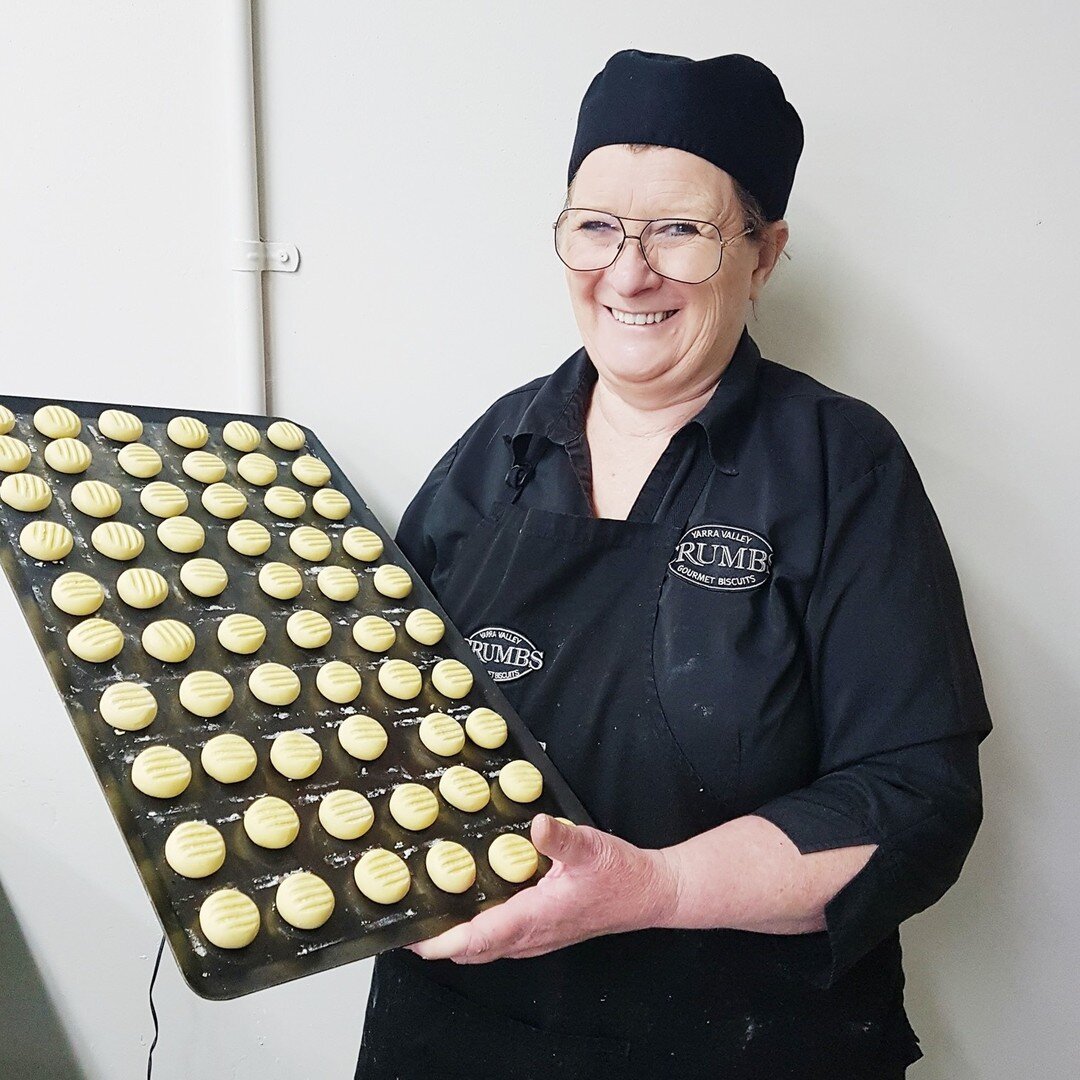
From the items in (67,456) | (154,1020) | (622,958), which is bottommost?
(154,1020)

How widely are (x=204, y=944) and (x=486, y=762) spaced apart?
0.30m

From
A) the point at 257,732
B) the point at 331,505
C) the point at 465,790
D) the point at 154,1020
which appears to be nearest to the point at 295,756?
the point at 257,732

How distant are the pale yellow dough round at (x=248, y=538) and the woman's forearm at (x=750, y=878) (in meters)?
0.52

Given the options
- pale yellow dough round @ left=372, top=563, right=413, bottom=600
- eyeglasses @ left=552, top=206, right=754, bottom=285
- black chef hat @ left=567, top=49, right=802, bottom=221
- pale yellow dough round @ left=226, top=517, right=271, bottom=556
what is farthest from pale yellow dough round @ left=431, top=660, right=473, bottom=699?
black chef hat @ left=567, top=49, right=802, bottom=221

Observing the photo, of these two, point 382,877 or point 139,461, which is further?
point 139,461

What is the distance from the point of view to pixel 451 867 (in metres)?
0.79

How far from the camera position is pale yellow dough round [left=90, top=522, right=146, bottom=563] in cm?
93

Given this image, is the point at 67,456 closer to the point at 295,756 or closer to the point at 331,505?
the point at 331,505

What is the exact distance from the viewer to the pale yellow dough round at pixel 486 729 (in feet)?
3.04

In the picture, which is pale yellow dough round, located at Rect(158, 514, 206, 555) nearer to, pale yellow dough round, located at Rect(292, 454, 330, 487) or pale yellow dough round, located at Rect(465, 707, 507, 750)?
pale yellow dough round, located at Rect(292, 454, 330, 487)

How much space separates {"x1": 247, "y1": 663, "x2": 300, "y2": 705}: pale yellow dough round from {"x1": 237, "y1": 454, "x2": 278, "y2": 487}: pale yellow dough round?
28cm

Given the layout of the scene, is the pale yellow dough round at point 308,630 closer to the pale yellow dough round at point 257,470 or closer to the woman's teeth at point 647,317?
the pale yellow dough round at point 257,470

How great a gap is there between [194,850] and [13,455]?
0.47 meters

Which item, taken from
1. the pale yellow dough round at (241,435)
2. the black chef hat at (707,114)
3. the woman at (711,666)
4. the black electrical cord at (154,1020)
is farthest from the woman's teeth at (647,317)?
the black electrical cord at (154,1020)
